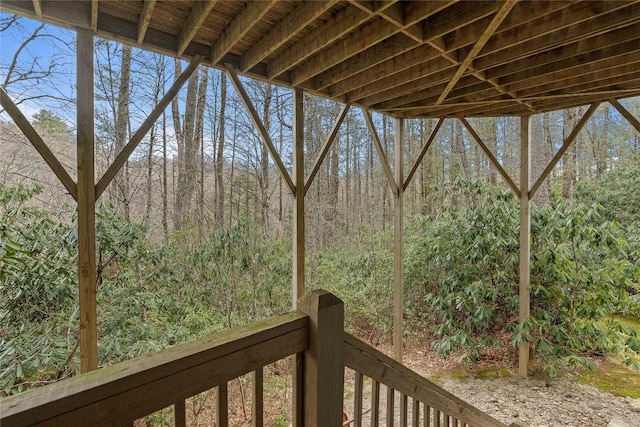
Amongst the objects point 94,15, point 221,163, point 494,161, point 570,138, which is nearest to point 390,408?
point 94,15

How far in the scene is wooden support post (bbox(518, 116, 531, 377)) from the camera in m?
3.99

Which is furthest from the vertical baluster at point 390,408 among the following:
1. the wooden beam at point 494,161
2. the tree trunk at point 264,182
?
the wooden beam at point 494,161

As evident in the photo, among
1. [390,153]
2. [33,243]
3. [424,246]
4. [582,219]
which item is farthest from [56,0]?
[390,153]

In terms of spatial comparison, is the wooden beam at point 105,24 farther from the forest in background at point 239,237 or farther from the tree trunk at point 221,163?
the tree trunk at point 221,163

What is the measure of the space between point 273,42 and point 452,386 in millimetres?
4320

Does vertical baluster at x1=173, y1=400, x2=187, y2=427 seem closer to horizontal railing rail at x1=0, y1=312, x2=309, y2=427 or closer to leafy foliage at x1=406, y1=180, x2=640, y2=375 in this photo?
horizontal railing rail at x1=0, y1=312, x2=309, y2=427

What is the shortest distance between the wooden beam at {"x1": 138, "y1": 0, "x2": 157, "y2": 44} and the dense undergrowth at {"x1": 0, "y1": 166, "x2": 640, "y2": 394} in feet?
5.08

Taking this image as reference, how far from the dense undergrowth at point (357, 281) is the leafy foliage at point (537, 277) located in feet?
0.06

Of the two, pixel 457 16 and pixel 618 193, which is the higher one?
pixel 457 16

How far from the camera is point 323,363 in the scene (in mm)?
782

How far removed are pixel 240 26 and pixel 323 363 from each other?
212 centimetres

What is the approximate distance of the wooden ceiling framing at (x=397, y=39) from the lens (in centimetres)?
188

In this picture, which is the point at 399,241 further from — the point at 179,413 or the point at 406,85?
the point at 179,413

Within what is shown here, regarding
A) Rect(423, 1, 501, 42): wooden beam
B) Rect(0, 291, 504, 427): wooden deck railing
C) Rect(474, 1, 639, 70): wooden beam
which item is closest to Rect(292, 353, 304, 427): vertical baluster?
Rect(0, 291, 504, 427): wooden deck railing
